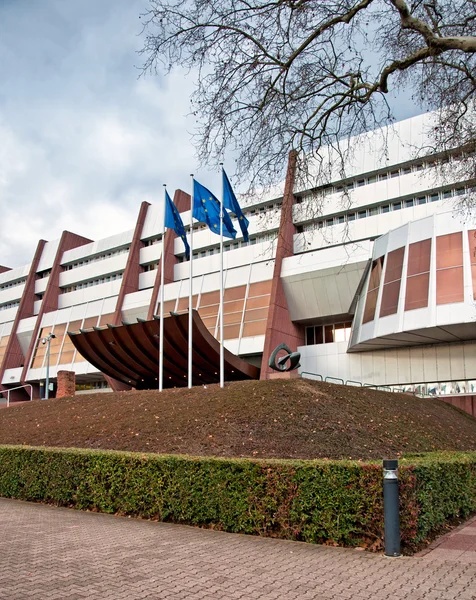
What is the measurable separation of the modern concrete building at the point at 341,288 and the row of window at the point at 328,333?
0.27ft

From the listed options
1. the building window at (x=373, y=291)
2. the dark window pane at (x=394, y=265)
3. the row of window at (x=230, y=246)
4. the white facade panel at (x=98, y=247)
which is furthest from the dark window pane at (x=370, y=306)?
the white facade panel at (x=98, y=247)

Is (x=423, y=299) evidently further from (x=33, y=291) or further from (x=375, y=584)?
(x=33, y=291)

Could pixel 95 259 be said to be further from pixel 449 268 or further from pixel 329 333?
pixel 449 268

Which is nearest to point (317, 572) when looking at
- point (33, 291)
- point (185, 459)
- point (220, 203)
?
point (185, 459)

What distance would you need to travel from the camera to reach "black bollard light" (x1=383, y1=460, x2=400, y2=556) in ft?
19.6

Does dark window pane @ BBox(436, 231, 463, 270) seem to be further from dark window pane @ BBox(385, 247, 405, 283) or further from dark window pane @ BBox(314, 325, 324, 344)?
dark window pane @ BBox(314, 325, 324, 344)

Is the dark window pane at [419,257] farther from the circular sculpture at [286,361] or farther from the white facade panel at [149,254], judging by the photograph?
the white facade panel at [149,254]

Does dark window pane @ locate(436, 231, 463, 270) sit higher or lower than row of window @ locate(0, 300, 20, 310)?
lower

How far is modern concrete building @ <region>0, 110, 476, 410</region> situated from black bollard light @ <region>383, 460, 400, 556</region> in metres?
11.1

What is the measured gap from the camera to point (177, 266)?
1559 inches

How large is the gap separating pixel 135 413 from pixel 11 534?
388 inches

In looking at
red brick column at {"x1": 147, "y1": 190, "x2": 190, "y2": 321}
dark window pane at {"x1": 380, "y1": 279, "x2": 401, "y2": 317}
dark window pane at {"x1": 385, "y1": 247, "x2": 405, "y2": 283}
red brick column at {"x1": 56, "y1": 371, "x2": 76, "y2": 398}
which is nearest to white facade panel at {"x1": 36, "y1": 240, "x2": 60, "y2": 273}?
red brick column at {"x1": 147, "y1": 190, "x2": 190, "y2": 321}

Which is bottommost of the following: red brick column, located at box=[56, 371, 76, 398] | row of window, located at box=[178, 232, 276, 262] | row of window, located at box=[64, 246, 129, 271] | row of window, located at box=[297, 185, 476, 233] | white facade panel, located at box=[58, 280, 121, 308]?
red brick column, located at box=[56, 371, 76, 398]

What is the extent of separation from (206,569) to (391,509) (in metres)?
2.19
